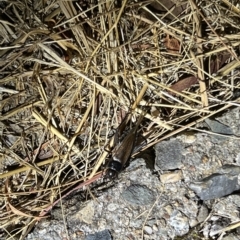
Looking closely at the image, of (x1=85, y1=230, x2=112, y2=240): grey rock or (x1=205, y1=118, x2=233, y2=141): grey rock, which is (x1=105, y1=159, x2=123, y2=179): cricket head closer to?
(x1=85, y1=230, x2=112, y2=240): grey rock

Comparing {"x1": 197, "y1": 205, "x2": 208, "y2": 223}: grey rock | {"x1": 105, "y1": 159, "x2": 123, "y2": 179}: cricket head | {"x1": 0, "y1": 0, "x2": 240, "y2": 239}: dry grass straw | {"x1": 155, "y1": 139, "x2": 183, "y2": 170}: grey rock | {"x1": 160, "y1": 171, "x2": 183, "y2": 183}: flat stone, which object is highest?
{"x1": 0, "y1": 0, "x2": 240, "y2": 239}: dry grass straw

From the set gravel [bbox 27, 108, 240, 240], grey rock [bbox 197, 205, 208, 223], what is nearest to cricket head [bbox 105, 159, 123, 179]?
gravel [bbox 27, 108, 240, 240]

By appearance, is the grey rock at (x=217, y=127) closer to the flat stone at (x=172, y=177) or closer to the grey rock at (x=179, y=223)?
the flat stone at (x=172, y=177)

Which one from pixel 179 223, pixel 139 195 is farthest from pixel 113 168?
pixel 179 223

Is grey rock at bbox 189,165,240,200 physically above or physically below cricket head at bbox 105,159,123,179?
below

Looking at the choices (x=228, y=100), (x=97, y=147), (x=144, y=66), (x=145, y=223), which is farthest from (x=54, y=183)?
(x=228, y=100)

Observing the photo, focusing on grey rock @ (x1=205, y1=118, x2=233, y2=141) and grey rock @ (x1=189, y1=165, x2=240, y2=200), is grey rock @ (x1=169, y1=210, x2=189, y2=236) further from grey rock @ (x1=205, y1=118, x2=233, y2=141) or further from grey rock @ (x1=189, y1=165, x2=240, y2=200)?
grey rock @ (x1=205, y1=118, x2=233, y2=141)

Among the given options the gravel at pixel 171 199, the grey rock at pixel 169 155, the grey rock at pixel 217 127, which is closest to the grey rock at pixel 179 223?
the gravel at pixel 171 199
